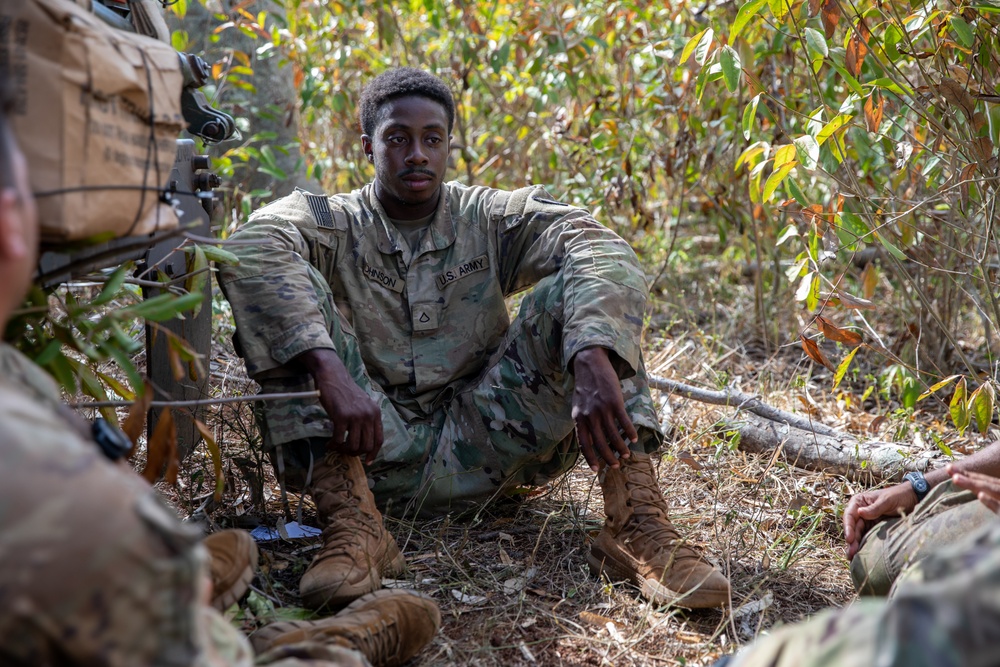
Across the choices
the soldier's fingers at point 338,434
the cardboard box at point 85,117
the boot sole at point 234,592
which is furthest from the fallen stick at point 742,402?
the cardboard box at point 85,117

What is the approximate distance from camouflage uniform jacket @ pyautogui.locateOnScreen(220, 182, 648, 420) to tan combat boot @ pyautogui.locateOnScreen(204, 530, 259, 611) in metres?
0.87

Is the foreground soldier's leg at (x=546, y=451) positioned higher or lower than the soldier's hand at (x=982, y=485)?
lower

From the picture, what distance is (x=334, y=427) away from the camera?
234 cm

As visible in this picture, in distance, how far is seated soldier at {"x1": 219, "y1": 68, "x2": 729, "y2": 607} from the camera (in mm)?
2383

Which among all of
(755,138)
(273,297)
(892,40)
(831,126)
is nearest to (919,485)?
(831,126)

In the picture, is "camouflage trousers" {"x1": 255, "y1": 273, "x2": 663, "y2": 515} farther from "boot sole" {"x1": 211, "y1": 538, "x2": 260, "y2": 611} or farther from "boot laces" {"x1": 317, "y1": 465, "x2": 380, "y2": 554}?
"boot sole" {"x1": 211, "y1": 538, "x2": 260, "y2": 611}

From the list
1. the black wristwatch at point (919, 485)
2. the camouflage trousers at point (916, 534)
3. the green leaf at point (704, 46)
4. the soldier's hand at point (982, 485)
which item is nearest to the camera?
the soldier's hand at point (982, 485)

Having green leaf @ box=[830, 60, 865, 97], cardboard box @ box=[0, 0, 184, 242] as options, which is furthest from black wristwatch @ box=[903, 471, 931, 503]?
cardboard box @ box=[0, 0, 184, 242]

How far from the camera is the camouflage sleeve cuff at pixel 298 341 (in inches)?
94.3

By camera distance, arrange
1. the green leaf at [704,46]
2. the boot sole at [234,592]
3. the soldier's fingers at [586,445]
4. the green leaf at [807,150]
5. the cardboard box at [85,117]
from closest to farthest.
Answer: the cardboard box at [85,117], the boot sole at [234,592], the soldier's fingers at [586,445], the green leaf at [807,150], the green leaf at [704,46]

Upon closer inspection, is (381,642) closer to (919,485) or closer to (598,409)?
(598,409)

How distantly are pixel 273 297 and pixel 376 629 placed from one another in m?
0.93

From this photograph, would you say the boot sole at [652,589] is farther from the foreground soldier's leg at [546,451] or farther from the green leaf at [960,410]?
the green leaf at [960,410]

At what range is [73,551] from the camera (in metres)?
0.98
